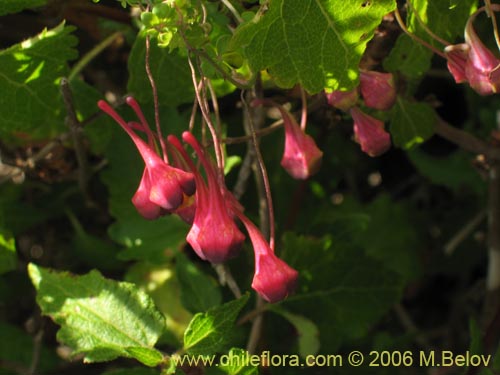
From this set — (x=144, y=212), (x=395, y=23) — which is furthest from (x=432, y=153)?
(x=144, y=212)

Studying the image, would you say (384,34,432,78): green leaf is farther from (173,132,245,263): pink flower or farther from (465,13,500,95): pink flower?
(173,132,245,263): pink flower

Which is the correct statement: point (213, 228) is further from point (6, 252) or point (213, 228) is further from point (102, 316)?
point (6, 252)

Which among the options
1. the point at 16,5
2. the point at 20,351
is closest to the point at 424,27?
the point at 16,5

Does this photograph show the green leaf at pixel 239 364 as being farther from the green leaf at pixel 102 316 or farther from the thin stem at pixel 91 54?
the thin stem at pixel 91 54

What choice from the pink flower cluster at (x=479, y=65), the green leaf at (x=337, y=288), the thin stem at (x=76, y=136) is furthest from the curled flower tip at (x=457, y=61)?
the thin stem at (x=76, y=136)

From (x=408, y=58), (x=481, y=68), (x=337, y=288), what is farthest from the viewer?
(x=337, y=288)

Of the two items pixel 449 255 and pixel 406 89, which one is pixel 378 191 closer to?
pixel 449 255

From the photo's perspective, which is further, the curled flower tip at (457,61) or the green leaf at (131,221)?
the green leaf at (131,221)

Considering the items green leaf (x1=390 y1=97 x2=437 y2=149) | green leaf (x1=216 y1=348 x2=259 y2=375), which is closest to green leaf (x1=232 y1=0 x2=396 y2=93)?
green leaf (x1=390 y1=97 x2=437 y2=149)
